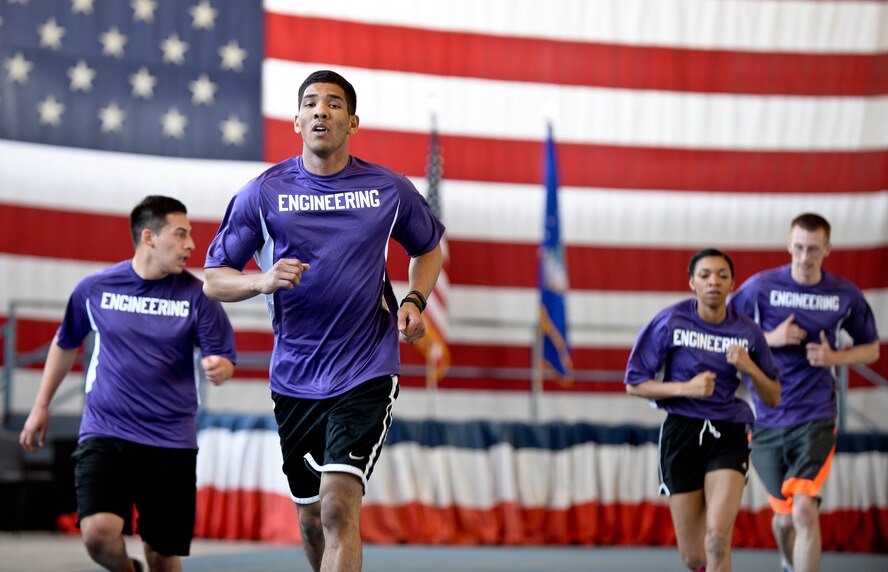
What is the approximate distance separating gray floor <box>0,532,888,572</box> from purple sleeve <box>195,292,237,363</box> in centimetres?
267

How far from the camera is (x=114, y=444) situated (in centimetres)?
457

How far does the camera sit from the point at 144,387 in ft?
15.2

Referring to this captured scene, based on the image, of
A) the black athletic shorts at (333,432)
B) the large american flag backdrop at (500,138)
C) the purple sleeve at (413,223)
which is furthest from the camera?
the large american flag backdrop at (500,138)

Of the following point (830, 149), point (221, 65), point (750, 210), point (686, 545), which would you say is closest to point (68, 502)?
point (221, 65)

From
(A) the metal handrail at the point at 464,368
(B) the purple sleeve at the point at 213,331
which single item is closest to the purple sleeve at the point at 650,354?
(B) the purple sleeve at the point at 213,331

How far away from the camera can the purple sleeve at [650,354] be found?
5.29m

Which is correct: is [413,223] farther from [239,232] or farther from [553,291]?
[553,291]

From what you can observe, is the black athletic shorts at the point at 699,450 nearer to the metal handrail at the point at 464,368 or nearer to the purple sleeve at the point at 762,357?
the purple sleeve at the point at 762,357

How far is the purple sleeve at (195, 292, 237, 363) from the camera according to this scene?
4680mm

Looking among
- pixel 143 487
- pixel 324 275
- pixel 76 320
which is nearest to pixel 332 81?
pixel 324 275

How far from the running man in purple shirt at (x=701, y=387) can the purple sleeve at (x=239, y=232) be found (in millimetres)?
2090

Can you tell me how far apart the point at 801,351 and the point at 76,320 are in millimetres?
3750

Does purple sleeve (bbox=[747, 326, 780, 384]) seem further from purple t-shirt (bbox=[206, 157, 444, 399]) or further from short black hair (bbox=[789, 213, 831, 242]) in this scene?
purple t-shirt (bbox=[206, 157, 444, 399])

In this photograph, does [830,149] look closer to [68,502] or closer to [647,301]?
[647,301]
